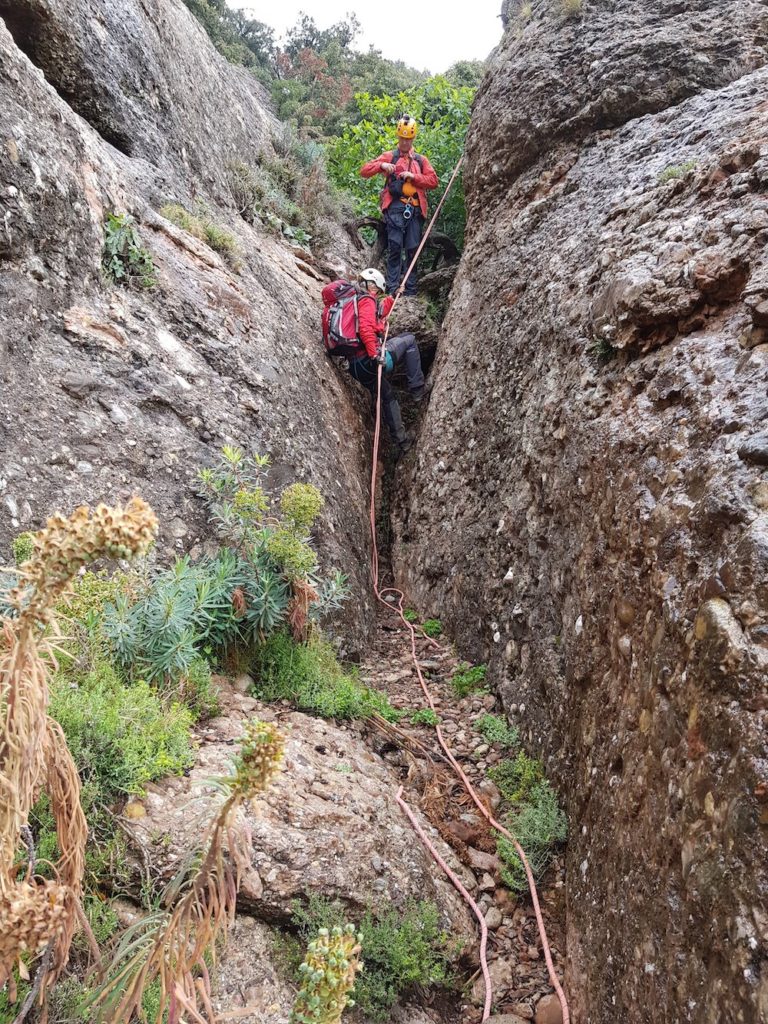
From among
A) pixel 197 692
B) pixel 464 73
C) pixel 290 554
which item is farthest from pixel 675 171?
pixel 464 73

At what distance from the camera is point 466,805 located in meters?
4.14

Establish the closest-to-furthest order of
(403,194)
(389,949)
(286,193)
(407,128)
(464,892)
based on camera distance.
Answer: (389,949) → (464,892) → (407,128) → (403,194) → (286,193)

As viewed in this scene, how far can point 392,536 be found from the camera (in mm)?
7547

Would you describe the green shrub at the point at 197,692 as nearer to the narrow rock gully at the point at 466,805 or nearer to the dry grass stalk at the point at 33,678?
the narrow rock gully at the point at 466,805

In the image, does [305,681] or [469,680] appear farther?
[469,680]

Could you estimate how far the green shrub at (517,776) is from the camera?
4141 millimetres

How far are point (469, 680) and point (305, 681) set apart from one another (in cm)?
155

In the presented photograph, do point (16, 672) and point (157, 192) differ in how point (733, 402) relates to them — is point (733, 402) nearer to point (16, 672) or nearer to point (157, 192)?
point (16, 672)

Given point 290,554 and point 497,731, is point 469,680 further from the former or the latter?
point 290,554

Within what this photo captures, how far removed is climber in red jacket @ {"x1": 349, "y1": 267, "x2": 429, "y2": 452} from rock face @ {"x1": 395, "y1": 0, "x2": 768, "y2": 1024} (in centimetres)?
42

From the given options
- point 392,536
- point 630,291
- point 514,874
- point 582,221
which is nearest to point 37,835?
point 514,874

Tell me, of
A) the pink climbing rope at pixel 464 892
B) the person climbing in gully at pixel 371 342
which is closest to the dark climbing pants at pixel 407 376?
the person climbing in gully at pixel 371 342

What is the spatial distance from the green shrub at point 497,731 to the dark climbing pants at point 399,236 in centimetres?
677

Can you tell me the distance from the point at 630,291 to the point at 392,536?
396cm
